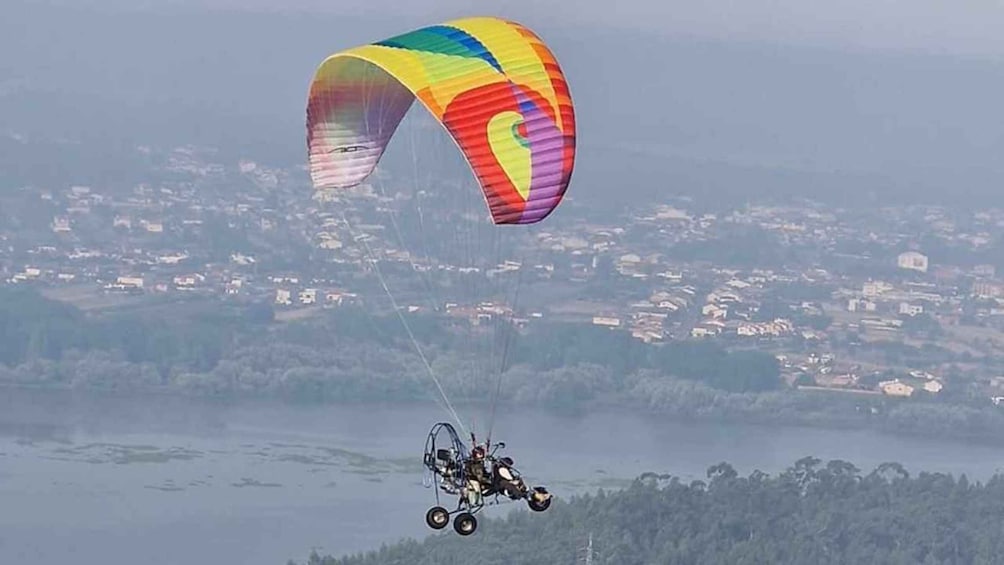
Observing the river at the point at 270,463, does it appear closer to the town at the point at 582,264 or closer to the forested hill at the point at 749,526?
the forested hill at the point at 749,526

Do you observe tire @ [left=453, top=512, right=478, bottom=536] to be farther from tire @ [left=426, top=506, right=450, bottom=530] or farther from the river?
the river

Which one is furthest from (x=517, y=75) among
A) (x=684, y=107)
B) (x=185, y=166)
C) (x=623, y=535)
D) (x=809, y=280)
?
(x=684, y=107)

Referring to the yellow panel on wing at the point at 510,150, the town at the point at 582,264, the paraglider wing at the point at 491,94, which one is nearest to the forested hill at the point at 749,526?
the town at the point at 582,264

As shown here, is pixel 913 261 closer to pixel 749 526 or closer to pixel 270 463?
pixel 270 463

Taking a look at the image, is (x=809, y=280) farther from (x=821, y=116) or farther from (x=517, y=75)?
(x=517, y=75)

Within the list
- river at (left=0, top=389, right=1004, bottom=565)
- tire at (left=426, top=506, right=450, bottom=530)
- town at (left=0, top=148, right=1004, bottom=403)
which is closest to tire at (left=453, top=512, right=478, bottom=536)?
tire at (left=426, top=506, right=450, bottom=530)

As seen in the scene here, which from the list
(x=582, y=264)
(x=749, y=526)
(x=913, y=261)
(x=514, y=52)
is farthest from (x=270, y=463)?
(x=913, y=261)
